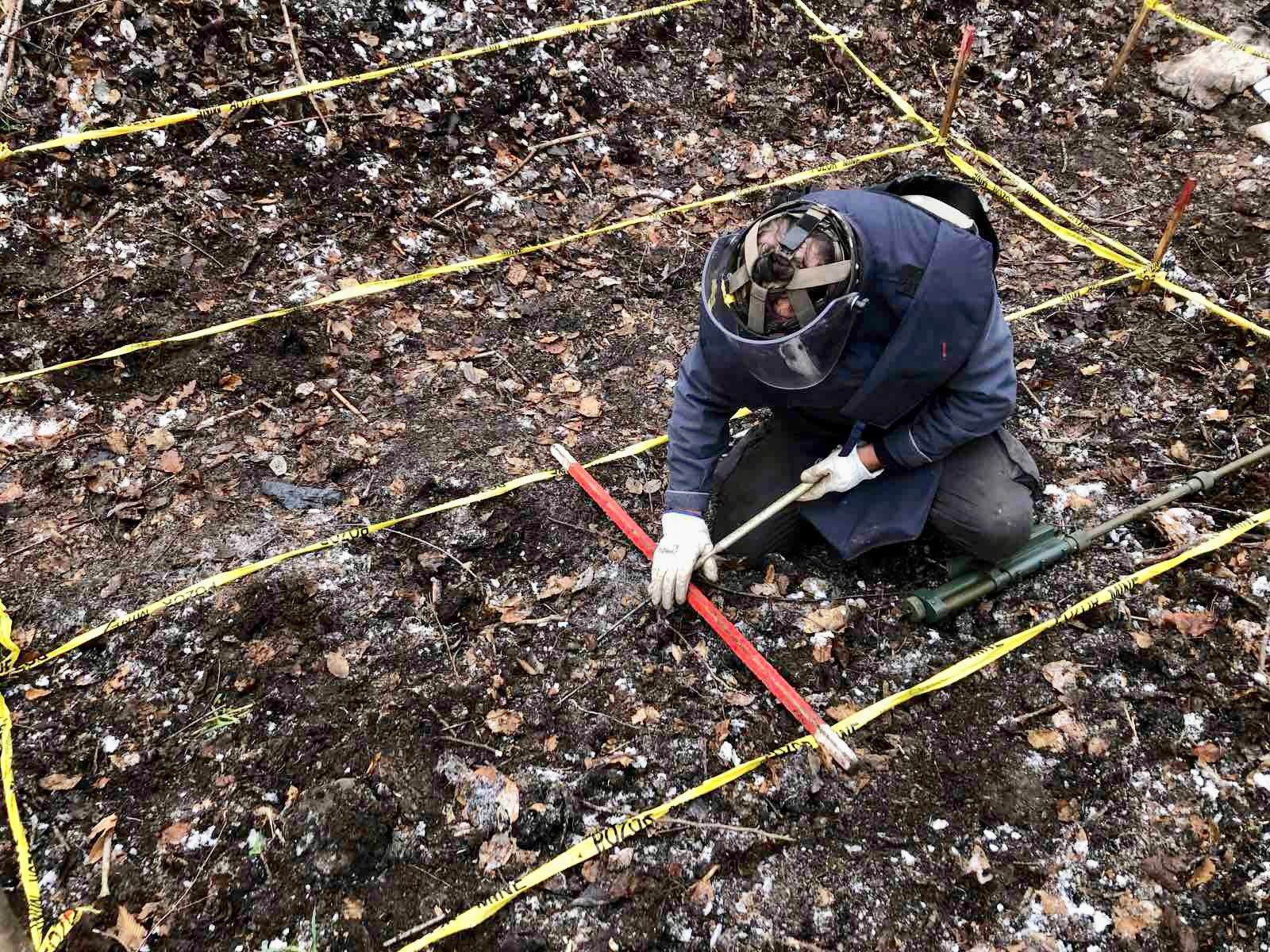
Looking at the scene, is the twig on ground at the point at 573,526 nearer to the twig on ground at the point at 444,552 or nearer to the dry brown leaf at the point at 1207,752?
the twig on ground at the point at 444,552

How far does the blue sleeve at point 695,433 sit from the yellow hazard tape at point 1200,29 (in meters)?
5.69

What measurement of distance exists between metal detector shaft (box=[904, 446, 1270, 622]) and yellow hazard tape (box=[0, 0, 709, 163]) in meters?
4.81

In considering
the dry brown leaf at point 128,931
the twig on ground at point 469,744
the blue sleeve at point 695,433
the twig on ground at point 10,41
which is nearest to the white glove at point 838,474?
the blue sleeve at point 695,433

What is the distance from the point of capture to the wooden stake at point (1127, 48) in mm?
5762

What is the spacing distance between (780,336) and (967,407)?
2.85 ft

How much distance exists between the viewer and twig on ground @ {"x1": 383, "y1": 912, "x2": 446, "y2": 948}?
2.31 m

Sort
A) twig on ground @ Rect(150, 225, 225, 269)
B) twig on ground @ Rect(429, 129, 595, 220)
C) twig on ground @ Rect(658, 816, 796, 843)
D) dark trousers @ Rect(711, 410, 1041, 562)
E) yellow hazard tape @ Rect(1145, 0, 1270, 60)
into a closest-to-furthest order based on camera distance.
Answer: twig on ground @ Rect(658, 816, 796, 843) < dark trousers @ Rect(711, 410, 1041, 562) < twig on ground @ Rect(150, 225, 225, 269) < twig on ground @ Rect(429, 129, 595, 220) < yellow hazard tape @ Rect(1145, 0, 1270, 60)

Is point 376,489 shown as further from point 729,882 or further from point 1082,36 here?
point 1082,36

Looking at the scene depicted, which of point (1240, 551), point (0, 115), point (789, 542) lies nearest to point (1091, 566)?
point (1240, 551)

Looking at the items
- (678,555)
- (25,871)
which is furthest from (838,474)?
(25,871)

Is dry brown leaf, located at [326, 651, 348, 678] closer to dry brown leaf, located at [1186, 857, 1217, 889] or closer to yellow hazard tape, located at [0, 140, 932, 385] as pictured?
yellow hazard tape, located at [0, 140, 932, 385]

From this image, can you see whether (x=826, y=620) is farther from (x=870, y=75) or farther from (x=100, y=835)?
(x=870, y=75)

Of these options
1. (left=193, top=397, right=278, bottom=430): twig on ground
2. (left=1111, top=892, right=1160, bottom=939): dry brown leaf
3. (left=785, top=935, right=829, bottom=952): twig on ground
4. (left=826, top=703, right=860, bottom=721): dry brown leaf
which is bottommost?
(left=785, top=935, right=829, bottom=952): twig on ground

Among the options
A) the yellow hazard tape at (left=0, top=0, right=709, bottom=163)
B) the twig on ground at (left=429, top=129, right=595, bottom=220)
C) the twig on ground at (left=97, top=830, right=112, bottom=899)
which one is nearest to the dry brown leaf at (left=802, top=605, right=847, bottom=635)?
the twig on ground at (left=97, top=830, right=112, bottom=899)
